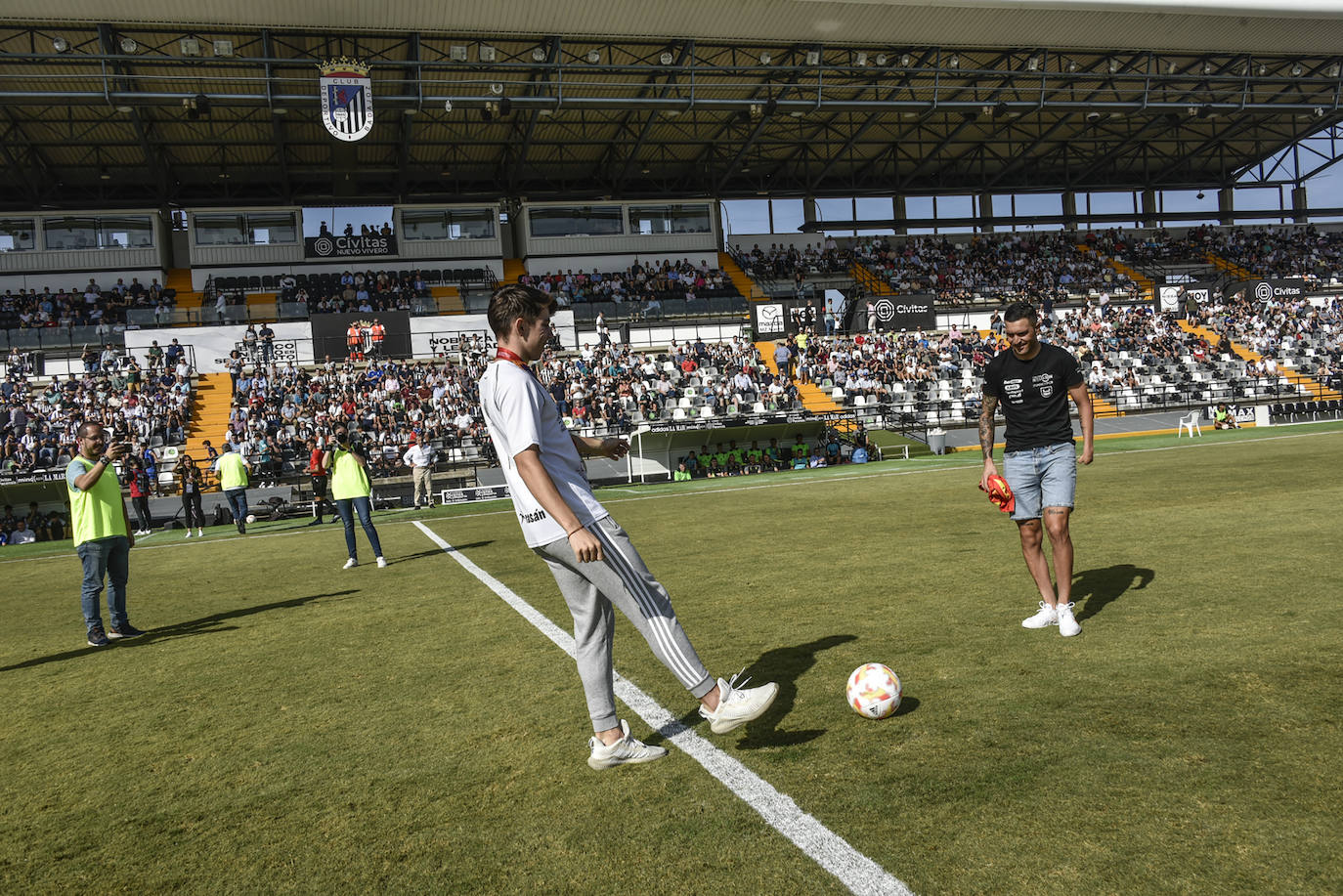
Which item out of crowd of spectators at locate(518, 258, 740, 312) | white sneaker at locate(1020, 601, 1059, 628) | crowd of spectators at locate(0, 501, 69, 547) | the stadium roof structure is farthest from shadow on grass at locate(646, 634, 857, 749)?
crowd of spectators at locate(518, 258, 740, 312)

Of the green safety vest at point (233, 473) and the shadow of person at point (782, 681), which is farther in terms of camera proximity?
the green safety vest at point (233, 473)

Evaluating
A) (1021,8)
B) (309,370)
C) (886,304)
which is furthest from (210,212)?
(1021,8)

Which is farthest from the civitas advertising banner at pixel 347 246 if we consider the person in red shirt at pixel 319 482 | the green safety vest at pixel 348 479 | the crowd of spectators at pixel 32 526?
the green safety vest at pixel 348 479

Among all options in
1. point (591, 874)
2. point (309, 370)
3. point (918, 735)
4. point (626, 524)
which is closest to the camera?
point (591, 874)

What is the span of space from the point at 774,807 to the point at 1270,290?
172 ft

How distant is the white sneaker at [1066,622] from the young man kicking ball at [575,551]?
8.42 feet

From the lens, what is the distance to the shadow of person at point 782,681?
4.49 metres

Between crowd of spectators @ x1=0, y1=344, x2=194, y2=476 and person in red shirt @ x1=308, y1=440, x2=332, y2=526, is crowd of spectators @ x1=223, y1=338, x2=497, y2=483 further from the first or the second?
person in red shirt @ x1=308, y1=440, x2=332, y2=526

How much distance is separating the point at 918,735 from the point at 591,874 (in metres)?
1.77

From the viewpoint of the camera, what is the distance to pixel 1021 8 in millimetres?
36688

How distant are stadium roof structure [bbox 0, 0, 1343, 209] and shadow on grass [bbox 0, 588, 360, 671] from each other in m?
28.2

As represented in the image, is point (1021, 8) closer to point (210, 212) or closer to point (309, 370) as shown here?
point (309, 370)

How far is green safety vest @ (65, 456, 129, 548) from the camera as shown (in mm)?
8469

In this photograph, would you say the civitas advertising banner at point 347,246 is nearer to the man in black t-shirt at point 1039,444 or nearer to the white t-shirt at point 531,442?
the man in black t-shirt at point 1039,444
